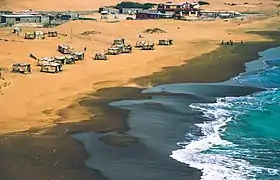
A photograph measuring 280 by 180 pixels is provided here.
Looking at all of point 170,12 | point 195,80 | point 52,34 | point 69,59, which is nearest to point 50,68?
point 69,59

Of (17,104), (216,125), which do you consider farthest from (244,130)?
(17,104)

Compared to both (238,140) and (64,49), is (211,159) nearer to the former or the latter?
(238,140)

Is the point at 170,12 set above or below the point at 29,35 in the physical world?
above

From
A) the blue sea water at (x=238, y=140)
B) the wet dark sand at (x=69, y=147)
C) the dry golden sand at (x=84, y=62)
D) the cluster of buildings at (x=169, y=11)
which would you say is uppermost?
the cluster of buildings at (x=169, y=11)

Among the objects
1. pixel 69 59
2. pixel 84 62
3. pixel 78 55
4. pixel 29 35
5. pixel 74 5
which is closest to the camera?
pixel 69 59

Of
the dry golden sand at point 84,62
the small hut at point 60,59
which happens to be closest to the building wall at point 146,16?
the dry golden sand at point 84,62

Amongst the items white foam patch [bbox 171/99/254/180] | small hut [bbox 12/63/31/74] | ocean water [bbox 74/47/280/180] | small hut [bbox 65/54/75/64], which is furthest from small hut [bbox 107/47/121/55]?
white foam patch [bbox 171/99/254/180]

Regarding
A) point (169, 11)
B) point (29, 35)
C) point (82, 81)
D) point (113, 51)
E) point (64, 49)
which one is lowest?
point (82, 81)

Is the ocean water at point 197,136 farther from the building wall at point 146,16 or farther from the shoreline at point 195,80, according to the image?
the building wall at point 146,16
